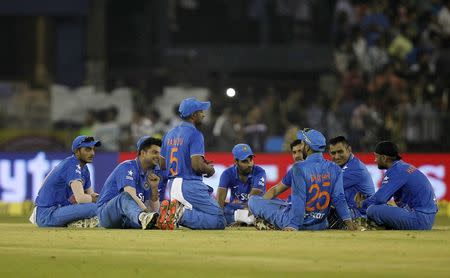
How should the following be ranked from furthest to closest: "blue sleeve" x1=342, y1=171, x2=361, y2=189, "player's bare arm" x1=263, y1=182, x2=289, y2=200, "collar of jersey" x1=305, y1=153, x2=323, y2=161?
"blue sleeve" x1=342, y1=171, x2=361, y2=189 → "player's bare arm" x1=263, y1=182, x2=289, y2=200 → "collar of jersey" x1=305, y1=153, x2=323, y2=161

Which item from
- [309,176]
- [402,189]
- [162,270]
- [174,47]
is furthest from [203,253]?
[174,47]

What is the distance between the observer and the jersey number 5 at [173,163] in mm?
14602

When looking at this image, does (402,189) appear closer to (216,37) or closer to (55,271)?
(55,271)

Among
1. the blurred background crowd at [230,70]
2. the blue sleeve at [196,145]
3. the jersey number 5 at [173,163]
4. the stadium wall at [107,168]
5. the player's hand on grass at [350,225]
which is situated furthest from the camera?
the blurred background crowd at [230,70]

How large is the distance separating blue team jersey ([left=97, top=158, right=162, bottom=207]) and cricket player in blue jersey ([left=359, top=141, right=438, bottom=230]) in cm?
291

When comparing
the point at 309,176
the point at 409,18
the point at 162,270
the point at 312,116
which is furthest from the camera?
the point at 409,18

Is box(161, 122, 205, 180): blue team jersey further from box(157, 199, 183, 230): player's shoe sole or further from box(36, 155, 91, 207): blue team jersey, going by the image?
box(36, 155, 91, 207): blue team jersey

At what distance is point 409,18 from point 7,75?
31.9ft

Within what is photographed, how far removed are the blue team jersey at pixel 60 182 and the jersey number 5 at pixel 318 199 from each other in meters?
3.02

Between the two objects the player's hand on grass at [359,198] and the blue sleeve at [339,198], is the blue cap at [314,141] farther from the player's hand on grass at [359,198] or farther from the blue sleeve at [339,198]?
the player's hand on grass at [359,198]

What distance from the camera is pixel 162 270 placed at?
32.5 feet

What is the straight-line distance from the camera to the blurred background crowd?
969 inches

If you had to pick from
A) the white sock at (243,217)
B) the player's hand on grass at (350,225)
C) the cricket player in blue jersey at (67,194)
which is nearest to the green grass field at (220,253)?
the player's hand on grass at (350,225)

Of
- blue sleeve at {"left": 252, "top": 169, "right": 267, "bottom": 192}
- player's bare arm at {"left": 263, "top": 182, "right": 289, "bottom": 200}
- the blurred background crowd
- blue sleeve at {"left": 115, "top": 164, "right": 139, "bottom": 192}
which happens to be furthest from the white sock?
the blurred background crowd
